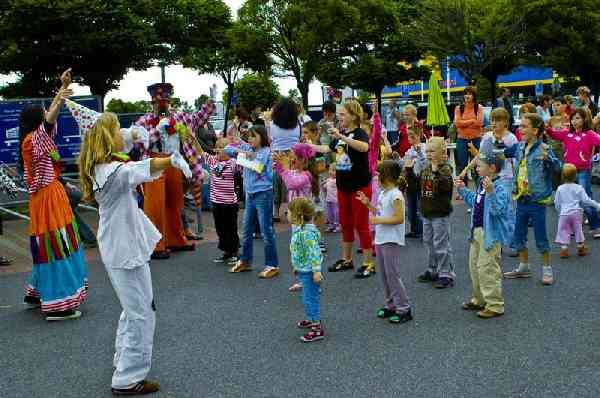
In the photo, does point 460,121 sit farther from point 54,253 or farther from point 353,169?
point 54,253

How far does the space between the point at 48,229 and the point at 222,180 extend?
262cm

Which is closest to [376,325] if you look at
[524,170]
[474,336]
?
[474,336]

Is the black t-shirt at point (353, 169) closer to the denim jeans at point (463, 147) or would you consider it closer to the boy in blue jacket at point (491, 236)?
the boy in blue jacket at point (491, 236)

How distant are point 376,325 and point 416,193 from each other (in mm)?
3917

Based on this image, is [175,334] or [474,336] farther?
[175,334]

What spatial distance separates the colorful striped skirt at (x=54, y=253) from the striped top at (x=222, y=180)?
2.35 metres

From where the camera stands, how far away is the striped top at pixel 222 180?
875 cm

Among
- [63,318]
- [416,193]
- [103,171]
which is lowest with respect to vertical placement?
[63,318]

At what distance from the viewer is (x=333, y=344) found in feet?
18.0

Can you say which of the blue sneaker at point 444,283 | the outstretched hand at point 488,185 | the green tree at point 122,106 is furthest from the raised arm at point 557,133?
the green tree at point 122,106

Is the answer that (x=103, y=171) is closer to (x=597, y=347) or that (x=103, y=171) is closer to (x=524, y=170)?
(x=597, y=347)

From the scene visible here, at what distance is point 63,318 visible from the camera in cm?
661

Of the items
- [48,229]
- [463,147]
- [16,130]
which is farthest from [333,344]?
[16,130]

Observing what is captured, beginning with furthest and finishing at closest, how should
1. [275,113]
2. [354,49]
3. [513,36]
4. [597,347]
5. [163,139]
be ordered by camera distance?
[354,49], [513,36], [163,139], [275,113], [597,347]
